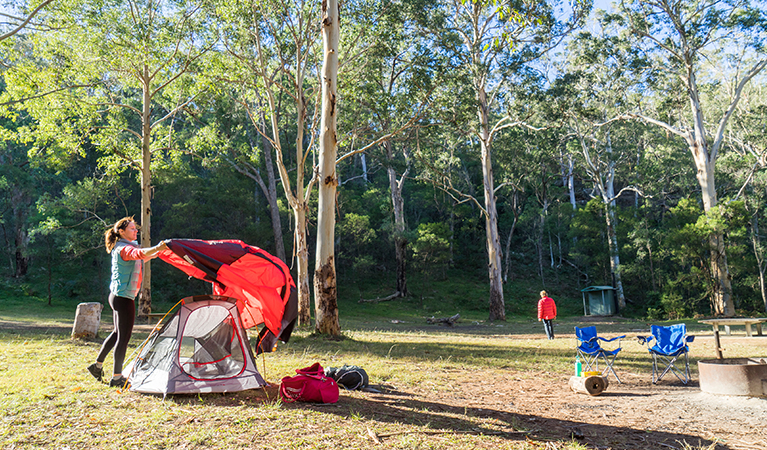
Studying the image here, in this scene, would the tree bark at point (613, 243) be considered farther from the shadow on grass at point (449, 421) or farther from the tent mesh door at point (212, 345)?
the tent mesh door at point (212, 345)

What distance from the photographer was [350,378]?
5.46 m

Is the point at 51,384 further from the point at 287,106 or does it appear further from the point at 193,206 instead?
the point at 193,206

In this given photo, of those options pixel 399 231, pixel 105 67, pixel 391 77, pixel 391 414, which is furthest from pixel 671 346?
pixel 399 231

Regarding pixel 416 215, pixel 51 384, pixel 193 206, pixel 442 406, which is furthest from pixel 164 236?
pixel 442 406

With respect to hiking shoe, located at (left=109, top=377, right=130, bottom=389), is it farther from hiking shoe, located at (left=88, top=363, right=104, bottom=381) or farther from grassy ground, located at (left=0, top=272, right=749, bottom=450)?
hiking shoe, located at (left=88, top=363, right=104, bottom=381)

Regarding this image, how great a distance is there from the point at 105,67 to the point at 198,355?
43.5ft

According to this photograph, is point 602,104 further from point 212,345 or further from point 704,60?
point 212,345

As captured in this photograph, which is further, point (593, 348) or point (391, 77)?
point (391, 77)

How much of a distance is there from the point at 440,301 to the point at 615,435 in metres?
24.6

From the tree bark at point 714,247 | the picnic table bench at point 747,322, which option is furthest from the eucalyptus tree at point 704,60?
the picnic table bench at point 747,322

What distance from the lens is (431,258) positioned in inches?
1118

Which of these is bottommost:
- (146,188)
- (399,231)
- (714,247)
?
(714,247)

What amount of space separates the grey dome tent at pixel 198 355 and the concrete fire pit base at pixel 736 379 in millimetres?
4997

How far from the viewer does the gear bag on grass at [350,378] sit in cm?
544
